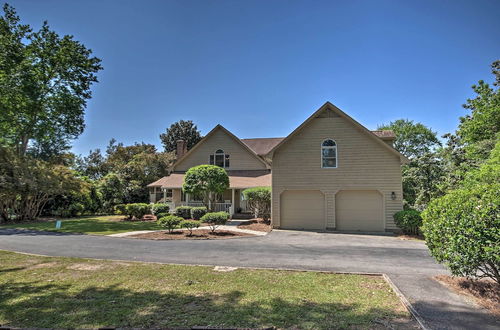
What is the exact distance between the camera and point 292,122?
2311cm

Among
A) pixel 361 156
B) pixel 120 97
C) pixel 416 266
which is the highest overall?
pixel 120 97

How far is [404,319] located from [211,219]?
35.4 feet

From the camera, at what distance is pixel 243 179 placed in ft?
75.6

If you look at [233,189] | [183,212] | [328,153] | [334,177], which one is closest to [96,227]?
[183,212]

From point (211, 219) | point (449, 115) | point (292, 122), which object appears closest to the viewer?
point (211, 219)

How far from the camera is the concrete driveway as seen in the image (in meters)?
4.50

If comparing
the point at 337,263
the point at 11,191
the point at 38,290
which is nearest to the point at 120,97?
the point at 11,191

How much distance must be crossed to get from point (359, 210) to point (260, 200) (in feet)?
22.2

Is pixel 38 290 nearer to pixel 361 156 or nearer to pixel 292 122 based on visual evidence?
pixel 361 156

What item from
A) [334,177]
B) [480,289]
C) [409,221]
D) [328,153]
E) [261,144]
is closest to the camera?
[480,289]

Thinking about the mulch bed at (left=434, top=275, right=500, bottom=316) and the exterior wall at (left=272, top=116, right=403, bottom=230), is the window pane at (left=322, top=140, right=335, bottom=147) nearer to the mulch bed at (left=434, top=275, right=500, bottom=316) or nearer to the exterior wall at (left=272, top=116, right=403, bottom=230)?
the exterior wall at (left=272, top=116, right=403, bottom=230)

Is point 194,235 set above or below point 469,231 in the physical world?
below

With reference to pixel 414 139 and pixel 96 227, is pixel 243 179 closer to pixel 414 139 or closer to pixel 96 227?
pixel 96 227

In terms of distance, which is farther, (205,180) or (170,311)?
(205,180)
